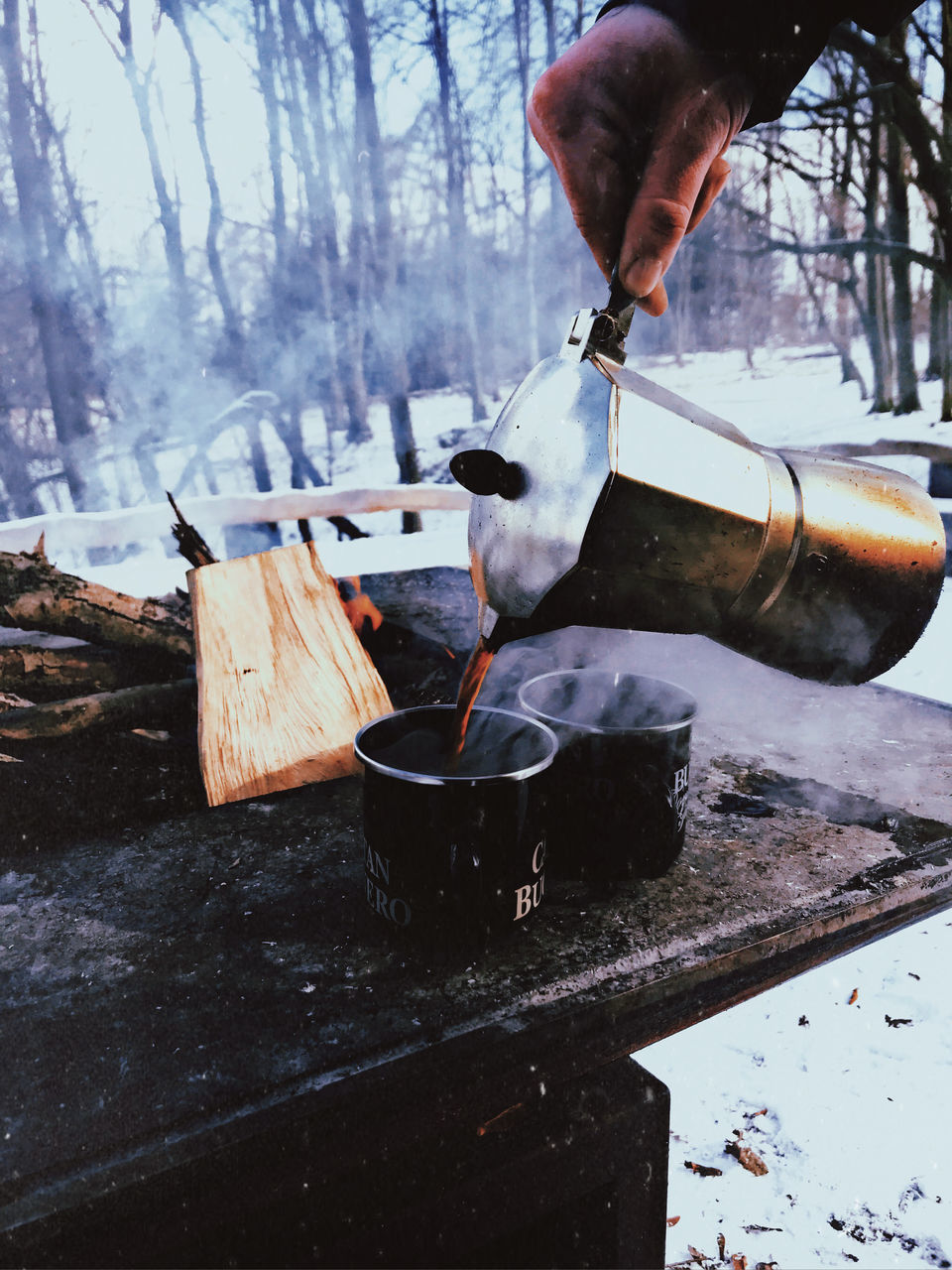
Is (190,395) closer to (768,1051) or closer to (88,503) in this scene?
(88,503)

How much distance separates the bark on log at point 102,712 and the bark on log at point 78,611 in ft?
0.57

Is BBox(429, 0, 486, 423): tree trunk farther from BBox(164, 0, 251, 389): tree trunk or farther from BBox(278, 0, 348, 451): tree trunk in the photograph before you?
BBox(164, 0, 251, 389): tree trunk

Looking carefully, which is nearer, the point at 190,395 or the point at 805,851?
the point at 805,851

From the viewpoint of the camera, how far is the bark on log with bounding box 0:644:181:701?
1669 millimetres

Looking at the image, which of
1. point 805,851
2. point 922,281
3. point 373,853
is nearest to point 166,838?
point 373,853

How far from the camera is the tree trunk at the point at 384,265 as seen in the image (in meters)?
4.82

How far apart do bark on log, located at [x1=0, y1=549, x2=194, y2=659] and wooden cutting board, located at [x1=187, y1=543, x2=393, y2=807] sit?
0.96 feet

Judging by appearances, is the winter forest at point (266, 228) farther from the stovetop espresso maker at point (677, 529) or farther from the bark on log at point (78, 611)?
the stovetop espresso maker at point (677, 529)

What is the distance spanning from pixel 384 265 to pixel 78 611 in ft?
14.1

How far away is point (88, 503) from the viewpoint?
17.1 feet

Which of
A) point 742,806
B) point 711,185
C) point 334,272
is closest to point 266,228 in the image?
point 334,272

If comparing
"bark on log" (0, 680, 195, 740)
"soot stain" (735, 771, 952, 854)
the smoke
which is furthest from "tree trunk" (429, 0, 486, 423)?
"soot stain" (735, 771, 952, 854)

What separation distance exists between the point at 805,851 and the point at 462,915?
0.51 m

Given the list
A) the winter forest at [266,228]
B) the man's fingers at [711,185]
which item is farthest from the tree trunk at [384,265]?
the man's fingers at [711,185]
